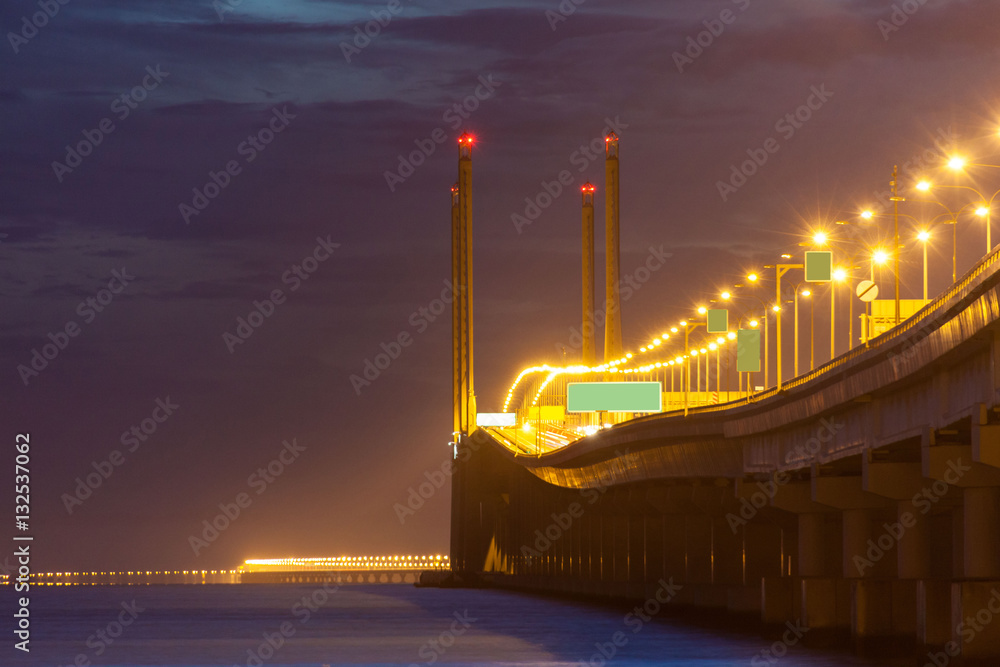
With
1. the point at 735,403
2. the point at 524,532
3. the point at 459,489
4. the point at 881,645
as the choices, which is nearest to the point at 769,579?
the point at 735,403

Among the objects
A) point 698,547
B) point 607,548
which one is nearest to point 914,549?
point 698,547

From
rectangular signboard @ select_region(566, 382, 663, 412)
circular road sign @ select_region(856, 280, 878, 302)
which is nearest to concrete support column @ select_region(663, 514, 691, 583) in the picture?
rectangular signboard @ select_region(566, 382, 663, 412)

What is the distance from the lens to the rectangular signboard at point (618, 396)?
396 feet

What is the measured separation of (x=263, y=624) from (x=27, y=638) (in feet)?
52.1

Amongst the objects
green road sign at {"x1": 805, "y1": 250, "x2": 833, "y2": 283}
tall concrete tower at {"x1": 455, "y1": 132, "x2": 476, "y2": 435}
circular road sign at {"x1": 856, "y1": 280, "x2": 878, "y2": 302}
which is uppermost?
tall concrete tower at {"x1": 455, "y1": 132, "x2": 476, "y2": 435}

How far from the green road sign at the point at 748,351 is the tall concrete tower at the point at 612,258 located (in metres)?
77.2

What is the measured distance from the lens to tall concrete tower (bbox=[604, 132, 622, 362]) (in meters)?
154

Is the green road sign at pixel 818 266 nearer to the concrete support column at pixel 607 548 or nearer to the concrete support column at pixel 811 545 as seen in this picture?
the concrete support column at pixel 811 545

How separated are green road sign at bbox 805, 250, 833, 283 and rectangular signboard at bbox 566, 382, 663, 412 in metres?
63.8

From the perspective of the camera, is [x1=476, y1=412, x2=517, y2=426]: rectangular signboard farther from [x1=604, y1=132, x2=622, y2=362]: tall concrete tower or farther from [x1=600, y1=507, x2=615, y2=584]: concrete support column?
[x1=600, y1=507, x2=615, y2=584]: concrete support column

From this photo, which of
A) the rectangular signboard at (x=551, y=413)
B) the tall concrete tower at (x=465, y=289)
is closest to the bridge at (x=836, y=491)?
the tall concrete tower at (x=465, y=289)

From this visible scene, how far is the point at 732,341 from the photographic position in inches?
3664

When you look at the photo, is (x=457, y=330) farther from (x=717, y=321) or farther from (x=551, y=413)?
(x=717, y=321)

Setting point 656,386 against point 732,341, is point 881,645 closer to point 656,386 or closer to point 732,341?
point 732,341
